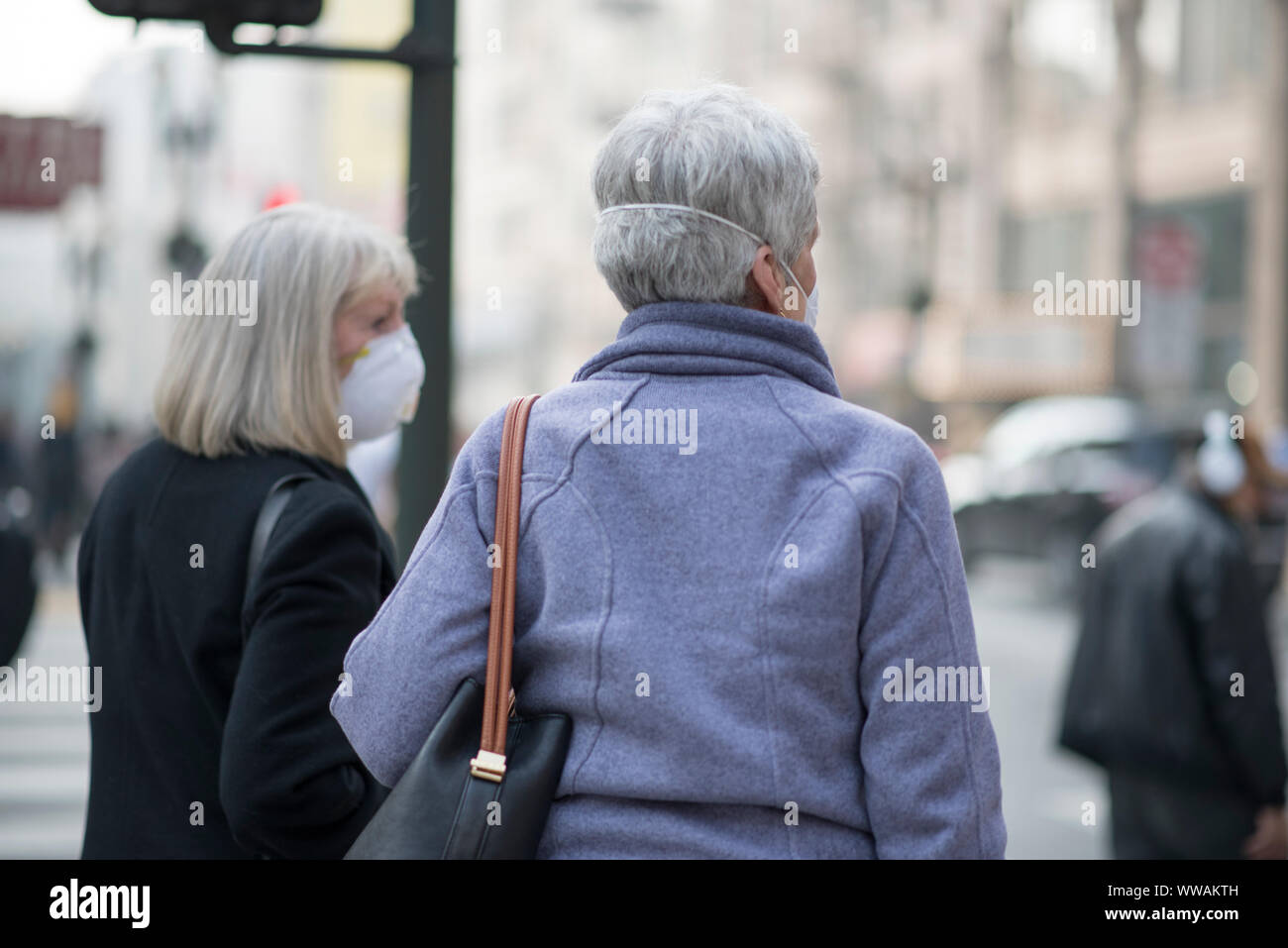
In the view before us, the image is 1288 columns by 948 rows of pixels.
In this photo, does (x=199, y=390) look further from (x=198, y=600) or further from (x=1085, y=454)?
(x=1085, y=454)

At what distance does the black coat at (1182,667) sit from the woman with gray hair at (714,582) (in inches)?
120

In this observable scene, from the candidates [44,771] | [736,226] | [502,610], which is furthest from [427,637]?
[44,771]

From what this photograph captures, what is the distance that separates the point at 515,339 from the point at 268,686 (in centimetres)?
4522

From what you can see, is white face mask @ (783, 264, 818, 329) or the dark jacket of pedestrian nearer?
white face mask @ (783, 264, 818, 329)

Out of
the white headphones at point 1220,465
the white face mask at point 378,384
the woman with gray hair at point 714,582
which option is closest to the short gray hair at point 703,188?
the woman with gray hair at point 714,582

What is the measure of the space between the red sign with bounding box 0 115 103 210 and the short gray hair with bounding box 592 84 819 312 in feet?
16.7

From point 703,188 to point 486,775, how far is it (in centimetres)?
74

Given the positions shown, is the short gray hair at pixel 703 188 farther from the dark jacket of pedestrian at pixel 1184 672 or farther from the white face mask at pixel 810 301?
the dark jacket of pedestrian at pixel 1184 672

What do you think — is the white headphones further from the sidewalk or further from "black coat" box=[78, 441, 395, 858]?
the sidewalk

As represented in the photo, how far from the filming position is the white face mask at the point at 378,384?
2799mm

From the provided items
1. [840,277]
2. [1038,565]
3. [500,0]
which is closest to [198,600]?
[1038,565]

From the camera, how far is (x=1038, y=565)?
17.3m

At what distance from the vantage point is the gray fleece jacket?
1797 millimetres

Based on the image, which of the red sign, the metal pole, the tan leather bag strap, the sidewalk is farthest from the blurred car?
the tan leather bag strap
